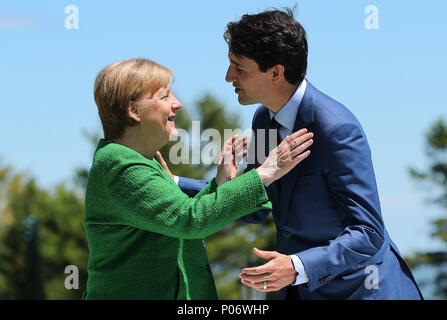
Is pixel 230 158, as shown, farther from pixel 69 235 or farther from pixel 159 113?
pixel 69 235

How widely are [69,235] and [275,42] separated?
4073cm

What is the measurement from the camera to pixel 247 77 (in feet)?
13.3

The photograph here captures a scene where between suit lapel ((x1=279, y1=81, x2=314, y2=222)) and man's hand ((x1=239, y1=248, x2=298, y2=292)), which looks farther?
suit lapel ((x1=279, y1=81, x2=314, y2=222))

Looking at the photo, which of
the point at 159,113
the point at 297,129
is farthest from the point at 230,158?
the point at 159,113

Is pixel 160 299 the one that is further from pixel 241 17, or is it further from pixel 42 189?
pixel 42 189

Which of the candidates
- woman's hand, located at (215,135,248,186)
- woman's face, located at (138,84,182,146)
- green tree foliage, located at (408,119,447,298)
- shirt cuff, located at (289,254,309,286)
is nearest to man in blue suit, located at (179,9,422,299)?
shirt cuff, located at (289,254,309,286)

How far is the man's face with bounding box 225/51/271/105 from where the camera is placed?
3986 mm

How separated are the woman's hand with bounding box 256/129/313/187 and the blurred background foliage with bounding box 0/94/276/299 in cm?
3609

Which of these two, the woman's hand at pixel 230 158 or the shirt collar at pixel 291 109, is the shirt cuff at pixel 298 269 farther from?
the shirt collar at pixel 291 109

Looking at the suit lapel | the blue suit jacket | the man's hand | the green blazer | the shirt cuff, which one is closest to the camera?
the green blazer

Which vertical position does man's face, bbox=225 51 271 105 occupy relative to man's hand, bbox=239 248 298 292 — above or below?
above

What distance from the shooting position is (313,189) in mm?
3775

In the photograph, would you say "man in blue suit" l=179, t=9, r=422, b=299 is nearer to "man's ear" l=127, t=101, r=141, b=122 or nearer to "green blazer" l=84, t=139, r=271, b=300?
"green blazer" l=84, t=139, r=271, b=300

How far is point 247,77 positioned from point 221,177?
0.71 m
